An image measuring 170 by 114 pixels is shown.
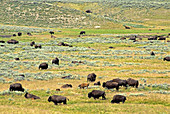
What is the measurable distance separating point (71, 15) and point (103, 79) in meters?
77.7

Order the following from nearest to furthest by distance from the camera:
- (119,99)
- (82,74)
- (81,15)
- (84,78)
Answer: (119,99) < (84,78) < (82,74) < (81,15)

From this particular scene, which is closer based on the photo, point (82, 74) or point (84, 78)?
point (84, 78)

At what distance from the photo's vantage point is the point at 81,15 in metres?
107

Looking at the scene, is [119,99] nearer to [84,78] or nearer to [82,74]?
[84,78]

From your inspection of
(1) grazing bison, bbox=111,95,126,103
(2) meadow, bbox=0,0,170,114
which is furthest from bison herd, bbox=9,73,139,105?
(2) meadow, bbox=0,0,170,114

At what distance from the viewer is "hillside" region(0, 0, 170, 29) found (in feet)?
331

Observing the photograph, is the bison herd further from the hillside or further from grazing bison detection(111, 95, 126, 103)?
the hillside

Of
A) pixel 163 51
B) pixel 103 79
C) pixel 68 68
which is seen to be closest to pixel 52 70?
pixel 68 68

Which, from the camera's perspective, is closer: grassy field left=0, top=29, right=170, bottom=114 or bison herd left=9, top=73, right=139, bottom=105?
grassy field left=0, top=29, right=170, bottom=114

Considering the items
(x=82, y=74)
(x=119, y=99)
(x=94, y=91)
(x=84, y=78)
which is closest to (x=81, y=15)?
(x=82, y=74)

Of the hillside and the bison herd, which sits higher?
the hillside

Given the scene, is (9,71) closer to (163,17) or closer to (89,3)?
(163,17)

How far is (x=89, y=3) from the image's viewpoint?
139m

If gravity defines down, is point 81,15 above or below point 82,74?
above
